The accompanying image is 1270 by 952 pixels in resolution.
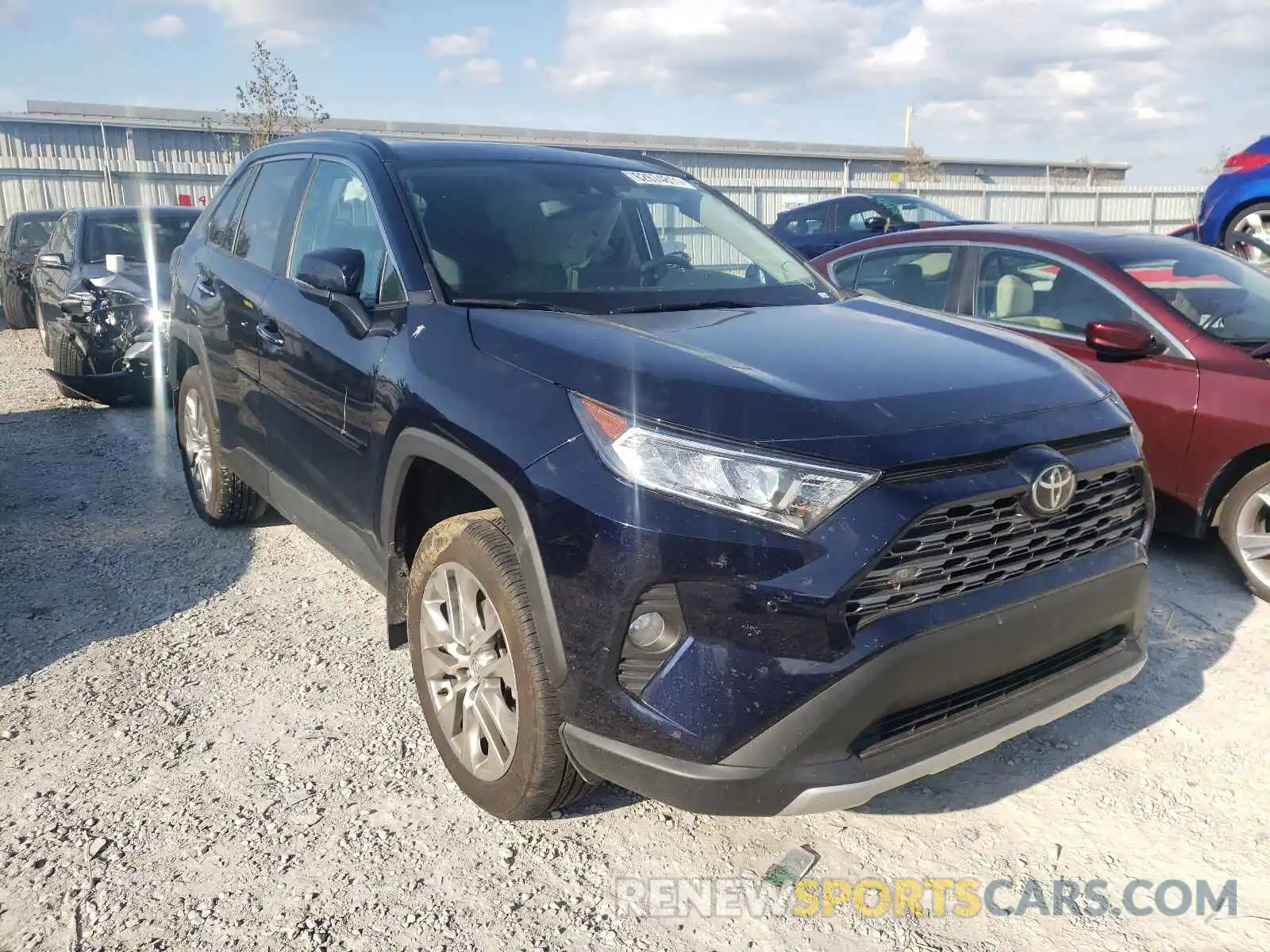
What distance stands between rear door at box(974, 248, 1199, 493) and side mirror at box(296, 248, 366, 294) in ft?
10.6

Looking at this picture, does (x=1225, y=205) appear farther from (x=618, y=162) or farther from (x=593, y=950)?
(x=593, y=950)

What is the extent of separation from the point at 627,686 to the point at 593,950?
0.63 meters

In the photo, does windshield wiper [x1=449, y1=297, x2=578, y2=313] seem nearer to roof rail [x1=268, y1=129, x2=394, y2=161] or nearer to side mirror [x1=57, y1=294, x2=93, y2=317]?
roof rail [x1=268, y1=129, x2=394, y2=161]

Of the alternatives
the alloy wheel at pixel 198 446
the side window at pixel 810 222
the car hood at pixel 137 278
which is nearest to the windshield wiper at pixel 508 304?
the alloy wheel at pixel 198 446

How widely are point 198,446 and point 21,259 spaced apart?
11.0 m

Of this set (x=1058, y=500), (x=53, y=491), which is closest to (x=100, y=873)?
(x=1058, y=500)

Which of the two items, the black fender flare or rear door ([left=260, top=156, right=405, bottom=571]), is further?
rear door ([left=260, top=156, right=405, bottom=571])

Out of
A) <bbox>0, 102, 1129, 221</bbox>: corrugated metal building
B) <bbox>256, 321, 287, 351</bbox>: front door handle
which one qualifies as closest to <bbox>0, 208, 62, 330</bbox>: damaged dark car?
<bbox>0, 102, 1129, 221</bbox>: corrugated metal building

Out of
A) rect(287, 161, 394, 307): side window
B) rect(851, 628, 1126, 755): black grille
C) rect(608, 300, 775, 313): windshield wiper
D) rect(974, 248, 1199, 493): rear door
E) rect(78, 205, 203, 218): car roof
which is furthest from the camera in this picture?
rect(78, 205, 203, 218): car roof

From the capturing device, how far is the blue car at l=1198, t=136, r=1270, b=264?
905 centimetres

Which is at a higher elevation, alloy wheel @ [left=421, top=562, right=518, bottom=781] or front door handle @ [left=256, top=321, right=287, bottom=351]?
front door handle @ [left=256, top=321, right=287, bottom=351]

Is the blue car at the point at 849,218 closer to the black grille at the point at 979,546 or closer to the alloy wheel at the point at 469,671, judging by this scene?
the black grille at the point at 979,546

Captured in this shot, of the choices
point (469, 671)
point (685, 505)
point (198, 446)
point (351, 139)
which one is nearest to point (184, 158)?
point (198, 446)

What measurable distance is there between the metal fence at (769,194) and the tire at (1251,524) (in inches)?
388
